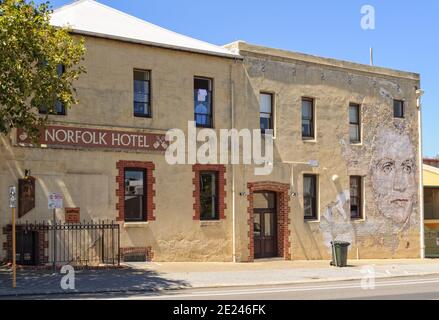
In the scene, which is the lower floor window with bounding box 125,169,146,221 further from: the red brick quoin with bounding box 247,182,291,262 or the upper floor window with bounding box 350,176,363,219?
the upper floor window with bounding box 350,176,363,219

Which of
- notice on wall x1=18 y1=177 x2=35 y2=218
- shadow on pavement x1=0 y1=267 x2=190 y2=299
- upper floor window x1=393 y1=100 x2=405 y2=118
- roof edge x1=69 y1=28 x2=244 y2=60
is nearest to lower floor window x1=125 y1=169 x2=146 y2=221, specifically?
shadow on pavement x1=0 y1=267 x2=190 y2=299

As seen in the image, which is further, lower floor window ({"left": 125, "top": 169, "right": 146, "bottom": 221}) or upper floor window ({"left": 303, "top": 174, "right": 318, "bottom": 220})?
upper floor window ({"left": 303, "top": 174, "right": 318, "bottom": 220})

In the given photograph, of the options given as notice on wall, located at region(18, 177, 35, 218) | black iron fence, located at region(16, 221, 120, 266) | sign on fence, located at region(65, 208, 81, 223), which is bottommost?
black iron fence, located at region(16, 221, 120, 266)

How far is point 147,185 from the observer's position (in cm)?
2178

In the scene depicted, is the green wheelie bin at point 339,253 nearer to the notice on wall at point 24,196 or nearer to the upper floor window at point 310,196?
the upper floor window at point 310,196

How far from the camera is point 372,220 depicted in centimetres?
2831

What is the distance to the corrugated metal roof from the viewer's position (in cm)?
2133

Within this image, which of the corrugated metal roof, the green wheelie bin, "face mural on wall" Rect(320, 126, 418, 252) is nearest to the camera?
the corrugated metal roof

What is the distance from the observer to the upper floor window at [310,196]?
26.3m

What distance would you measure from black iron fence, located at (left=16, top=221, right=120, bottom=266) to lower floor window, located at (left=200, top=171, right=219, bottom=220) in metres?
3.73

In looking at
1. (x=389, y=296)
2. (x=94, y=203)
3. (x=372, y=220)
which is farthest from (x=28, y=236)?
(x=372, y=220)

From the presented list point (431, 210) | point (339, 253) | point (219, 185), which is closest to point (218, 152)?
point (219, 185)

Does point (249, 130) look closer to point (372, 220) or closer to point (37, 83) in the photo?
point (372, 220)
